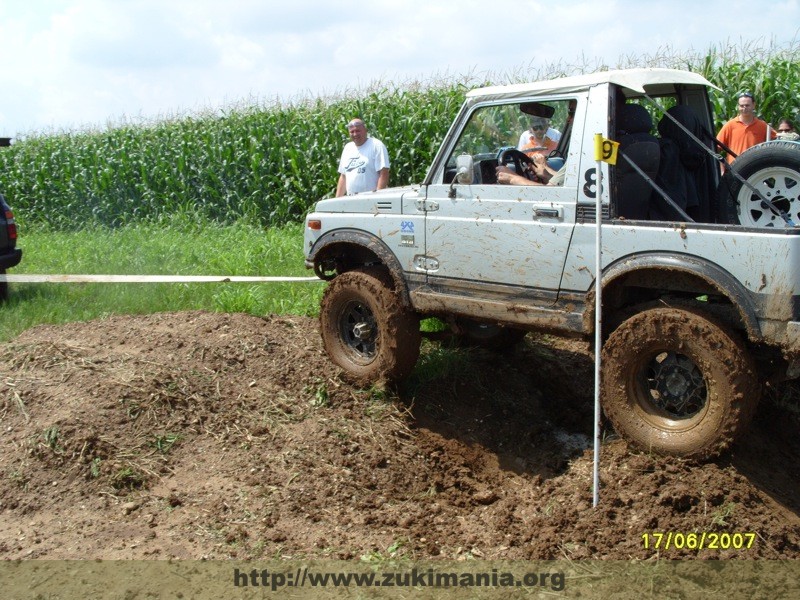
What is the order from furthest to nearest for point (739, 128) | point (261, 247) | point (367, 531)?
point (261, 247) < point (739, 128) < point (367, 531)

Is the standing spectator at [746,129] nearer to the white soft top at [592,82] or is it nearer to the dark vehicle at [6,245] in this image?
the white soft top at [592,82]

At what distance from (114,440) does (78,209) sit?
14221 millimetres

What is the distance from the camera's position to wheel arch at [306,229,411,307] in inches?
241

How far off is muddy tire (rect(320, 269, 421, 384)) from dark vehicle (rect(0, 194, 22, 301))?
4.88m

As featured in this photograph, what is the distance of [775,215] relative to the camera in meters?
5.30

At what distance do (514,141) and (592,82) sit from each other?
93 cm

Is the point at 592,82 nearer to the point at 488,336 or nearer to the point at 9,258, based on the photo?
the point at 488,336

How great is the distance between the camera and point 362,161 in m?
9.75

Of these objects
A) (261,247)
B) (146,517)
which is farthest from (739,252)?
(261,247)

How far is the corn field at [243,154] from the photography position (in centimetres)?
1131

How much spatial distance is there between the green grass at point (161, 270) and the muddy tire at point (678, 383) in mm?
3900

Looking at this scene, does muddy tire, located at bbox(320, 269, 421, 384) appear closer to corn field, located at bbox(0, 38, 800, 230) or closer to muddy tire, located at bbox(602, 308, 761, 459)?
muddy tire, located at bbox(602, 308, 761, 459)

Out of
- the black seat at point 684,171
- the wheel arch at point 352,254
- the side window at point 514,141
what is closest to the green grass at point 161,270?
the wheel arch at point 352,254

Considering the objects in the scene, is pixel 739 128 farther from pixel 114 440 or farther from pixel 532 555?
pixel 114 440
